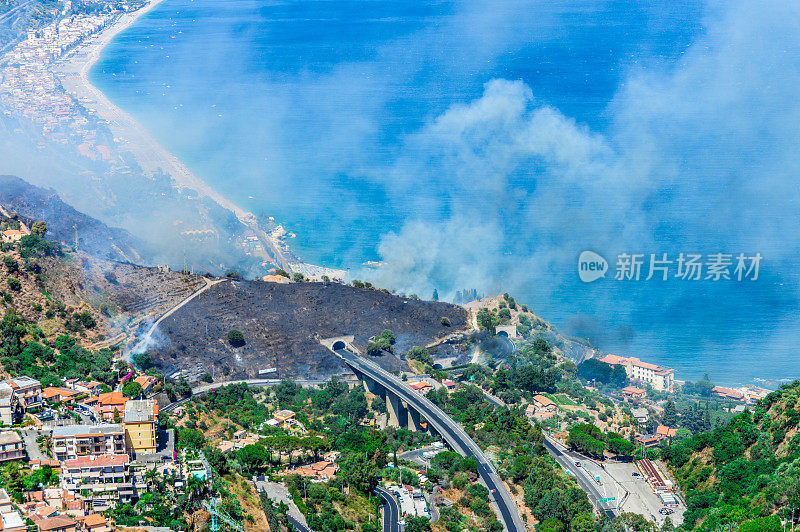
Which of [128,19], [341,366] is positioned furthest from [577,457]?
[128,19]

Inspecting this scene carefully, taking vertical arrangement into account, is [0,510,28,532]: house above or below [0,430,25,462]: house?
below

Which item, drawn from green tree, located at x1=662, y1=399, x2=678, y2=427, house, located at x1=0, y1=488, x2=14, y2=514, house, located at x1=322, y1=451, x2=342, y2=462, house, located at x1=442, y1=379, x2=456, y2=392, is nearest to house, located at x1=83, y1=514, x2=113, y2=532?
house, located at x1=0, y1=488, x2=14, y2=514

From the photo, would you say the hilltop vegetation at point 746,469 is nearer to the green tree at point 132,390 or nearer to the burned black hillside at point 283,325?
the burned black hillside at point 283,325

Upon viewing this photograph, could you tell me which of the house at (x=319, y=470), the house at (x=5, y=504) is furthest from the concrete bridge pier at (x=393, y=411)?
the house at (x=5, y=504)

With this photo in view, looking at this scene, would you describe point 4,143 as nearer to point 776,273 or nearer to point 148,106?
point 148,106

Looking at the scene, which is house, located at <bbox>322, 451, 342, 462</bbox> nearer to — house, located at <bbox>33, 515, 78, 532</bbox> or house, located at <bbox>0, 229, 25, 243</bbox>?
house, located at <bbox>33, 515, 78, 532</bbox>
